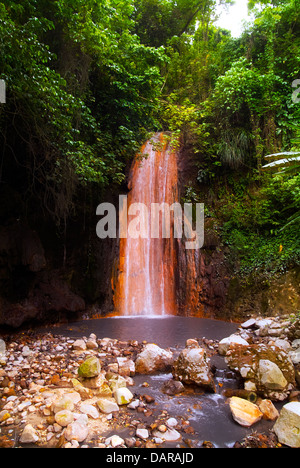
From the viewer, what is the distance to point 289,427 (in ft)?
7.29

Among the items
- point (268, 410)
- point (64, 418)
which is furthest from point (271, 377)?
point (64, 418)

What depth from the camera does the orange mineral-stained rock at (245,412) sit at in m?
2.49

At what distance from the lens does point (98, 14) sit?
543 cm

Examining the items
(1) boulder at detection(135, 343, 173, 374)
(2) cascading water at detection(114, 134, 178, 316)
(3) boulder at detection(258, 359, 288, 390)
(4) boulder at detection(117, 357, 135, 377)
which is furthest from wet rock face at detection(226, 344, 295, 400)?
(2) cascading water at detection(114, 134, 178, 316)

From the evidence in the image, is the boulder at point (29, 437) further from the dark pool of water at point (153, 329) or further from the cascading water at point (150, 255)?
the cascading water at point (150, 255)

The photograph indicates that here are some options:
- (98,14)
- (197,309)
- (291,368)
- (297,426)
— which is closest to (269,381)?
(291,368)

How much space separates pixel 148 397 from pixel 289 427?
133 centimetres

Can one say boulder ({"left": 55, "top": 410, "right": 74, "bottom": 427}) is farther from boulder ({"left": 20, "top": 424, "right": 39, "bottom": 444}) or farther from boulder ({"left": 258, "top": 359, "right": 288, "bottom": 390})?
boulder ({"left": 258, "top": 359, "right": 288, "bottom": 390})

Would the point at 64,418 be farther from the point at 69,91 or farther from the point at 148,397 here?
the point at 69,91

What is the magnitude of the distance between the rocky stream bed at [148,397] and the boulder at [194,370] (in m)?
0.01

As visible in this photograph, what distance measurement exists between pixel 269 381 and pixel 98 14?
22.8 feet

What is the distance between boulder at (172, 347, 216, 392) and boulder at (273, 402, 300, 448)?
0.87 metres

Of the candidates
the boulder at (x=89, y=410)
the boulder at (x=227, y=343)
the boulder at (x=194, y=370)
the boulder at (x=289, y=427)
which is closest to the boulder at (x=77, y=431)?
the boulder at (x=89, y=410)
